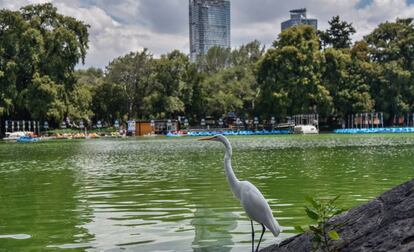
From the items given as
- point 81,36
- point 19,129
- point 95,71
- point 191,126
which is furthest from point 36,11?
point 95,71

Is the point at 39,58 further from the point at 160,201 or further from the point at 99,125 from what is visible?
the point at 160,201

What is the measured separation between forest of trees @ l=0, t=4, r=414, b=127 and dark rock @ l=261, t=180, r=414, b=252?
53113mm

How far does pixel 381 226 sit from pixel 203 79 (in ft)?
243

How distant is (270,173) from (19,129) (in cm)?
5904

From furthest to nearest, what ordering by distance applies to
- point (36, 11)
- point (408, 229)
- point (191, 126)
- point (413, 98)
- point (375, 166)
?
point (191, 126) < point (413, 98) < point (36, 11) < point (375, 166) < point (408, 229)

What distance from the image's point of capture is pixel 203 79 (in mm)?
77812

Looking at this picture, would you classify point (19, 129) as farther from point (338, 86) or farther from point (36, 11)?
point (338, 86)

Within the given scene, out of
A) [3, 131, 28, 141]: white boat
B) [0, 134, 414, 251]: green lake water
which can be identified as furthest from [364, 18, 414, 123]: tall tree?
[0, 134, 414, 251]: green lake water

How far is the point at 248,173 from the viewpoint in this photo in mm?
16953

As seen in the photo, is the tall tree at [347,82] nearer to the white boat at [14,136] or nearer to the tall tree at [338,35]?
the tall tree at [338,35]

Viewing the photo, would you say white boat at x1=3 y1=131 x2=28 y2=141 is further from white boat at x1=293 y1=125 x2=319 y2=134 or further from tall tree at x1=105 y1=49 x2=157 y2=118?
white boat at x1=293 y1=125 x2=319 y2=134

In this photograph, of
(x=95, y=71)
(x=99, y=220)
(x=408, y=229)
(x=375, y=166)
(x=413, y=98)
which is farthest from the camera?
(x=95, y=71)

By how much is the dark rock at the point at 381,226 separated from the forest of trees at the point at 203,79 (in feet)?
174

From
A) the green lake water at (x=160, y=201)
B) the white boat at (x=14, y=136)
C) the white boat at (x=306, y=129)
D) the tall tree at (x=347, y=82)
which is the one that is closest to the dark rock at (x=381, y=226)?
the green lake water at (x=160, y=201)
